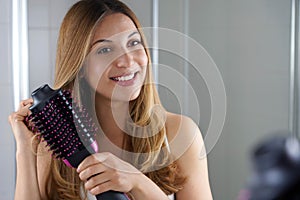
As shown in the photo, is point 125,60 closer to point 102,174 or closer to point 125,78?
point 125,78

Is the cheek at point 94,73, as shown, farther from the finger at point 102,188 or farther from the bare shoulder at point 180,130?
the finger at point 102,188

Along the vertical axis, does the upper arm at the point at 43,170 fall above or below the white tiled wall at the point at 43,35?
below

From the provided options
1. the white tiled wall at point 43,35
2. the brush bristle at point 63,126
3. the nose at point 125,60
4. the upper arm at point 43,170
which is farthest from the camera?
the white tiled wall at point 43,35

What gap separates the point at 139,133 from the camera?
952 millimetres

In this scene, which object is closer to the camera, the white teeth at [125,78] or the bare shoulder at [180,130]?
the white teeth at [125,78]

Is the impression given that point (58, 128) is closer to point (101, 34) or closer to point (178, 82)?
point (101, 34)

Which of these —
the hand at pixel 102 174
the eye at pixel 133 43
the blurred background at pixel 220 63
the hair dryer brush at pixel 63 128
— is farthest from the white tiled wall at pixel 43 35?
the hair dryer brush at pixel 63 128

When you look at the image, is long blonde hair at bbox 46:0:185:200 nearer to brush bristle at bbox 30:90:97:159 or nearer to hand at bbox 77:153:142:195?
hand at bbox 77:153:142:195

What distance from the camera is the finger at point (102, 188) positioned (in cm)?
49

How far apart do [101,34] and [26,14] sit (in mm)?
462

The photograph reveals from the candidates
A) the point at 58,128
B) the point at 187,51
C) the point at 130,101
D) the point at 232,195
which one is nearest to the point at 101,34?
the point at 130,101

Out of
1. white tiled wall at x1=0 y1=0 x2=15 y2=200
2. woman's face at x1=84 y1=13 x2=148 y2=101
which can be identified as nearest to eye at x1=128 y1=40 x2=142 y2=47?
woman's face at x1=84 y1=13 x2=148 y2=101

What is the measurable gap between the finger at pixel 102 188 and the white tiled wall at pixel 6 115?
83 centimetres

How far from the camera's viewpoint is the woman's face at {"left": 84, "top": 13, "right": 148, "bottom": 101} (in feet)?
2.68
